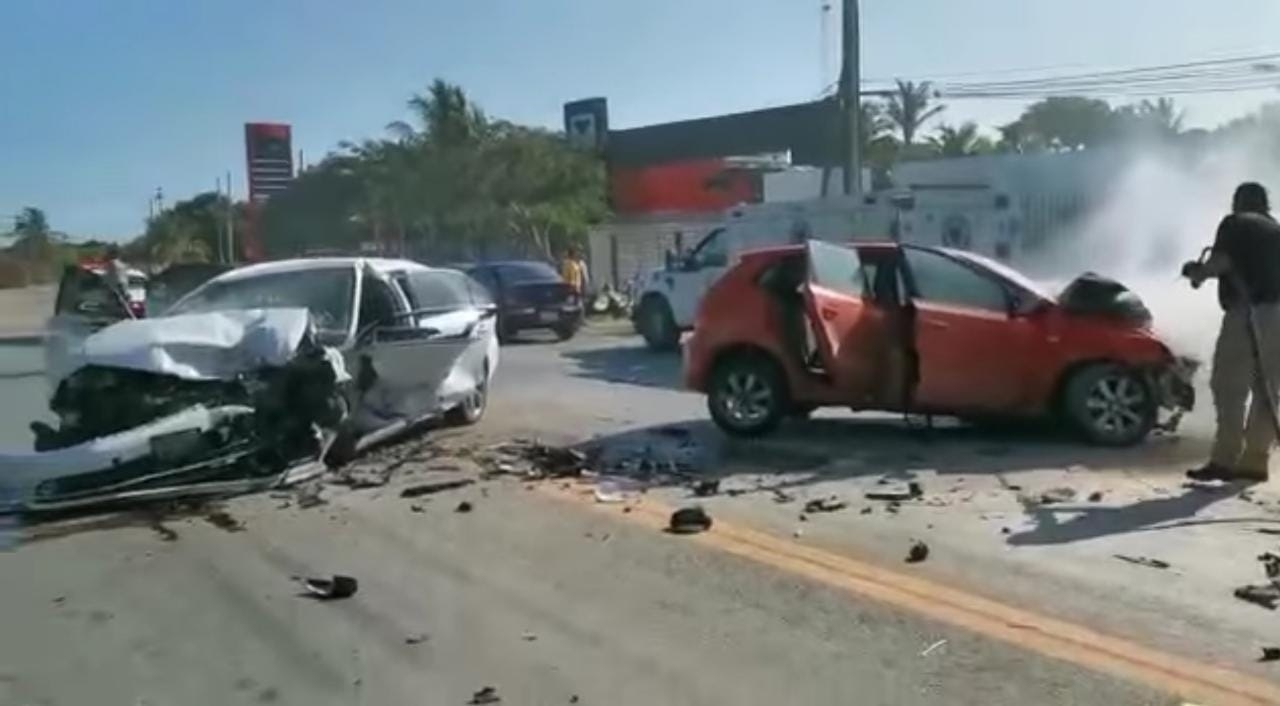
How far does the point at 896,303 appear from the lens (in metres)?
11.3

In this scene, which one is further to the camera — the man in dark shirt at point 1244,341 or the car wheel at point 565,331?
the car wheel at point 565,331

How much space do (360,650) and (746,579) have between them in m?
1.95

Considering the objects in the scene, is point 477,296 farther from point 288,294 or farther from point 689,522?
point 689,522

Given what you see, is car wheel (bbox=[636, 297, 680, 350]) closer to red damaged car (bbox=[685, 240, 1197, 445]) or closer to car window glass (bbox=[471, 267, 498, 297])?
car window glass (bbox=[471, 267, 498, 297])

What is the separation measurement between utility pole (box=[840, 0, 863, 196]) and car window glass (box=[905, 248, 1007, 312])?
51.9 feet

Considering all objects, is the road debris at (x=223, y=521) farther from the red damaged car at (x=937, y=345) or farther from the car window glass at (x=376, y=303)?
the red damaged car at (x=937, y=345)

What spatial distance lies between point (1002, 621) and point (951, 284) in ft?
18.4

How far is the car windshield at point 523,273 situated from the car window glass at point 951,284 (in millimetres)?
16370

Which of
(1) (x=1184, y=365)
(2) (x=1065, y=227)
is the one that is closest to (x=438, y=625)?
(1) (x=1184, y=365)

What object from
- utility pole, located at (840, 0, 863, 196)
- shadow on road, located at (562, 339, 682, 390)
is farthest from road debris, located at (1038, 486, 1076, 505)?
utility pole, located at (840, 0, 863, 196)

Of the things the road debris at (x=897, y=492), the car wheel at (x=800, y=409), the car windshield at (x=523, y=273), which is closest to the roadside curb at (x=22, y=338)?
the car windshield at (x=523, y=273)

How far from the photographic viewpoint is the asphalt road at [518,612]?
5406 mm

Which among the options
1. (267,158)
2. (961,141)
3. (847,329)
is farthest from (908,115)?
(847,329)

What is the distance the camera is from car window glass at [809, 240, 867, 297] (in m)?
11.4
